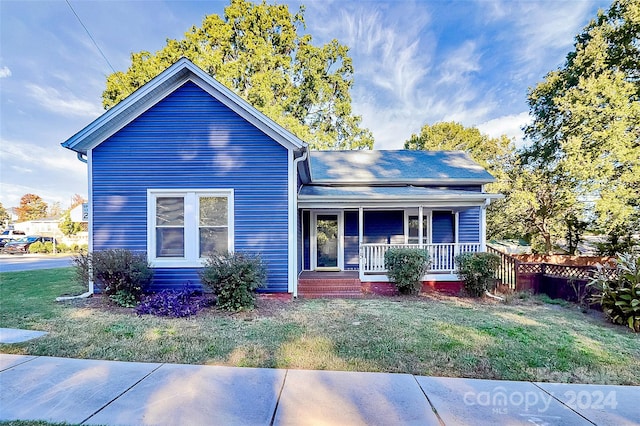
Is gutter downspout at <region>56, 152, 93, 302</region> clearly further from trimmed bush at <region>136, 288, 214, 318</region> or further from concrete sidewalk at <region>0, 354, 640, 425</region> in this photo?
concrete sidewalk at <region>0, 354, 640, 425</region>

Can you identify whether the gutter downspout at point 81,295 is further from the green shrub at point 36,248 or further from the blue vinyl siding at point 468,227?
the green shrub at point 36,248

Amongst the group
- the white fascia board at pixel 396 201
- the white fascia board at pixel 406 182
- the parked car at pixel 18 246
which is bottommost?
the parked car at pixel 18 246

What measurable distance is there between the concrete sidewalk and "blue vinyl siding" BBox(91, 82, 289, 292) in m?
4.06

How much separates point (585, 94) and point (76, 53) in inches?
885

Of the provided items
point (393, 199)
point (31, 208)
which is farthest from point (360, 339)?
point (31, 208)

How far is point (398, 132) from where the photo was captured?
87.6 feet

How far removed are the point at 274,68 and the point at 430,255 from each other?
17.8 metres

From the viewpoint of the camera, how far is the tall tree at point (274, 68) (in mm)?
19641

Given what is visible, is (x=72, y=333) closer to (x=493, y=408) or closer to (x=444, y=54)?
(x=493, y=408)

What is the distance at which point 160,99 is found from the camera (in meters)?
7.38

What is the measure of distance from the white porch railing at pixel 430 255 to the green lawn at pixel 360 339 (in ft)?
7.27

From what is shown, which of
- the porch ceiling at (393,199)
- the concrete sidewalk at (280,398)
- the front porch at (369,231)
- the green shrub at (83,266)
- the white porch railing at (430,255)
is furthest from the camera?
the front porch at (369,231)

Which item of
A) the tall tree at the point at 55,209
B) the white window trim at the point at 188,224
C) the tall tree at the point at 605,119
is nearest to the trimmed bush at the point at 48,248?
the white window trim at the point at 188,224

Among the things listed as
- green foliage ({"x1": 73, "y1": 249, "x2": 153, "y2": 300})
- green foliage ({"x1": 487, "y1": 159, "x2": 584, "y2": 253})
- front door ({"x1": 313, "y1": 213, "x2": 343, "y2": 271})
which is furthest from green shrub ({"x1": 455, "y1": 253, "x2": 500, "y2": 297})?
green foliage ({"x1": 487, "y1": 159, "x2": 584, "y2": 253})
